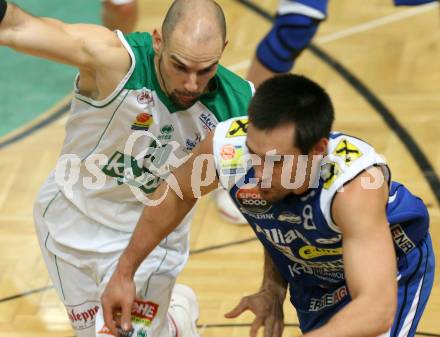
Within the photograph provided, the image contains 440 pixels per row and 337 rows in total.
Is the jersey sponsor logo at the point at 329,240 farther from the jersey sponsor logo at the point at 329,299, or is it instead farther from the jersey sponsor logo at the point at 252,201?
the jersey sponsor logo at the point at 329,299

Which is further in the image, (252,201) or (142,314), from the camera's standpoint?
(142,314)

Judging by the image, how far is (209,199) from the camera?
16.6 feet

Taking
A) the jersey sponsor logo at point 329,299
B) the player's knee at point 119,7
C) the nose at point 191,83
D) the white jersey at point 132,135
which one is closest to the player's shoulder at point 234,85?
the white jersey at point 132,135

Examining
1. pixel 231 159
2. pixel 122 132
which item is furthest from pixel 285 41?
pixel 231 159

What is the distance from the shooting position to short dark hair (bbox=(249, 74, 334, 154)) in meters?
2.65

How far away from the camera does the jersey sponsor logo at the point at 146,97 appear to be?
331 cm

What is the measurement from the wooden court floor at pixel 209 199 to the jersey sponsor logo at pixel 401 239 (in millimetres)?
1106

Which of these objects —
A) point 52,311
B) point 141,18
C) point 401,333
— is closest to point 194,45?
point 401,333

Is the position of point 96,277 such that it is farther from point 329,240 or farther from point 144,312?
point 329,240

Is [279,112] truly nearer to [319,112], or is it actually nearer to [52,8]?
[319,112]

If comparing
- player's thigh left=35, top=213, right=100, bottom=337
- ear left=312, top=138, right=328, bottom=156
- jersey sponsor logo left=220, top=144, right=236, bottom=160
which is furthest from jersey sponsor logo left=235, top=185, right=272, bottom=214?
player's thigh left=35, top=213, right=100, bottom=337

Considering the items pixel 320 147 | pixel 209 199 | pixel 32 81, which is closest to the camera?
pixel 320 147

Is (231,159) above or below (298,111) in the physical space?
below

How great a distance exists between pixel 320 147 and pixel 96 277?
1248 millimetres
